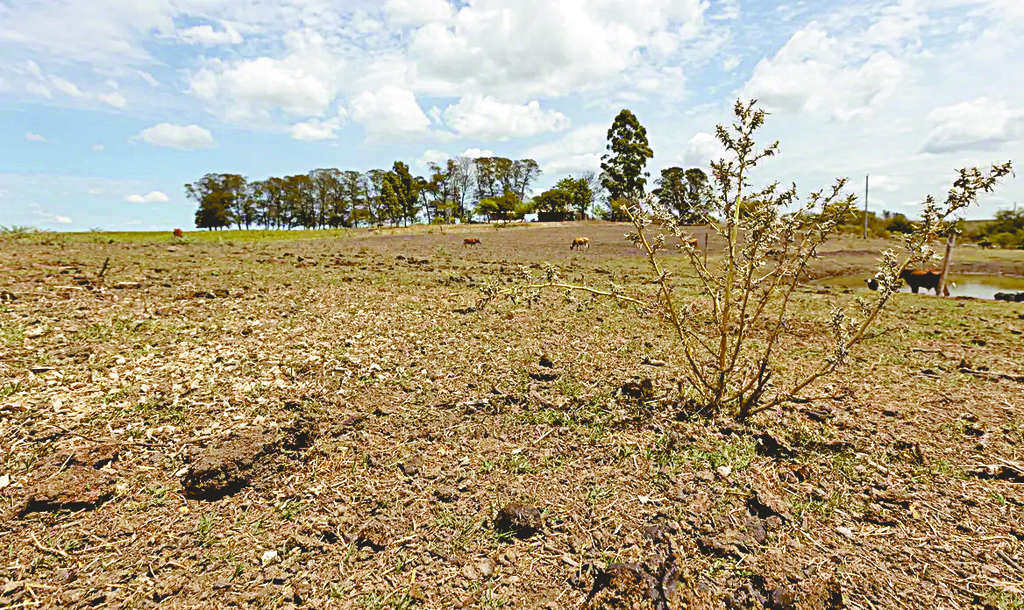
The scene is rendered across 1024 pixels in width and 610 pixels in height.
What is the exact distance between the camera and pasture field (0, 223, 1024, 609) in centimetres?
183

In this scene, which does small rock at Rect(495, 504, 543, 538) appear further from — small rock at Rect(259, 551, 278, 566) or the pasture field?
small rock at Rect(259, 551, 278, 566)

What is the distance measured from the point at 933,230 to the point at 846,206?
0.44 metres

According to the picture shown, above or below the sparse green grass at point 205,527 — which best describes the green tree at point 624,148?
above

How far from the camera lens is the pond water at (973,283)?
14242 mm

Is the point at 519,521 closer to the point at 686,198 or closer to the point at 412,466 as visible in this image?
the point at 412,466

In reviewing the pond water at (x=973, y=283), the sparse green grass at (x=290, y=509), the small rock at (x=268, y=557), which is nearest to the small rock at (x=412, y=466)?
the sparse green grass at (x=290, y=509)

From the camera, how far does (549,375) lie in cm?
377

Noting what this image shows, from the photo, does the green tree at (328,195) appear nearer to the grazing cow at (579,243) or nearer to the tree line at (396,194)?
the tree line at (396,194)

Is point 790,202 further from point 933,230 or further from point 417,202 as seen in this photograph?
point 417,202

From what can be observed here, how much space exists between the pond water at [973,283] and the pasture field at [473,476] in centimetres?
1220

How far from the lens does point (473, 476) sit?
97.6 inches

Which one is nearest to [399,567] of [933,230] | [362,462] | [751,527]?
[362,462]

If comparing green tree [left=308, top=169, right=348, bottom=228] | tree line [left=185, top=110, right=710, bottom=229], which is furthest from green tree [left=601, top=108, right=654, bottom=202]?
green tree [left=308, top=169, right=348, bottom=228]

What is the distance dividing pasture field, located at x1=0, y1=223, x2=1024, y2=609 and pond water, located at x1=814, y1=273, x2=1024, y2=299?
12.2 meters
